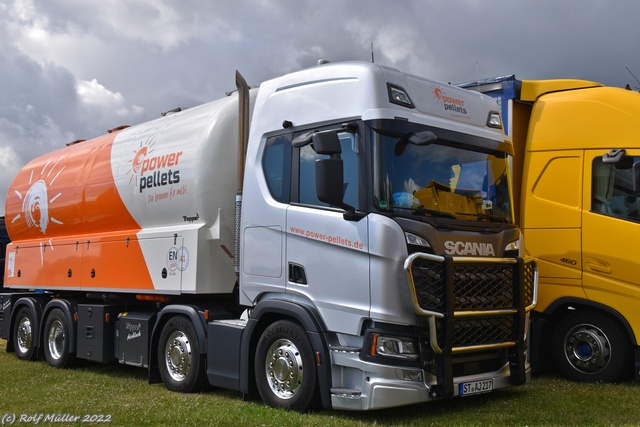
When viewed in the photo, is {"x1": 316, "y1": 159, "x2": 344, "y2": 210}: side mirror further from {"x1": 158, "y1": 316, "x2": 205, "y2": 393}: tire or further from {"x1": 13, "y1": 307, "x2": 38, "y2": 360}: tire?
{"x1": 13, "y1": 307, "x2": 38, "y2": 360}: tire

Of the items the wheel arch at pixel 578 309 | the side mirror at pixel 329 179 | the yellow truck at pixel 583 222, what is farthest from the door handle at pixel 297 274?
the wheel arch at pixel 578 309

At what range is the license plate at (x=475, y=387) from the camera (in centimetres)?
716

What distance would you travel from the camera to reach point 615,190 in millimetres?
9227

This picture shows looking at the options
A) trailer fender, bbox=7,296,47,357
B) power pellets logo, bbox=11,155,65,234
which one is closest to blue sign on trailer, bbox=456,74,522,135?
power pellets logo, bbox=11,155,65,234

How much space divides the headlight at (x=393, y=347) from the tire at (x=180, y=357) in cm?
286

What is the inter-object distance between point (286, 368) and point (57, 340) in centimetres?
648

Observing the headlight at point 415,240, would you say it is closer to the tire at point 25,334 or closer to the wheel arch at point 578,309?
the wheel arch at point 578,309

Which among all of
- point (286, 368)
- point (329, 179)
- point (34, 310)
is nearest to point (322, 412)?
point (286, 368)

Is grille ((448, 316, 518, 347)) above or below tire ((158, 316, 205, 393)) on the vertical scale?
above

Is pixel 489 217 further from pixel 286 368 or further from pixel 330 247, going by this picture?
pixel 286 368

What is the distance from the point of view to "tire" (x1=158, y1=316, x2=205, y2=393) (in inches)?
352

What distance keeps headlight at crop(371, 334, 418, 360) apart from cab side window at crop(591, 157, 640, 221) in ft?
12.5

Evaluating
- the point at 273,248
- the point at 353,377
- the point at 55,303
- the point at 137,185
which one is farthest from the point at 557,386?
the point at 55,303

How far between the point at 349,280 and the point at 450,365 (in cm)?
124
